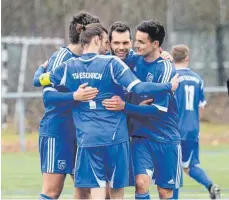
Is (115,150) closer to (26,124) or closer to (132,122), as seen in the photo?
(132,122)

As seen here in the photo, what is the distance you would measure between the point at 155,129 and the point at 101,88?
819mm

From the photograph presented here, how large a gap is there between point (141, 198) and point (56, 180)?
0.79 meters

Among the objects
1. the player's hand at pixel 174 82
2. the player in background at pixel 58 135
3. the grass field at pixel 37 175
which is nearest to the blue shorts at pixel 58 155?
the player in background at pixel 58 135

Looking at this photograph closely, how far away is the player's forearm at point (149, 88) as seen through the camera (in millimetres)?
8117

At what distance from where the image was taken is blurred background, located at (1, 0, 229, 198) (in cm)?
2148

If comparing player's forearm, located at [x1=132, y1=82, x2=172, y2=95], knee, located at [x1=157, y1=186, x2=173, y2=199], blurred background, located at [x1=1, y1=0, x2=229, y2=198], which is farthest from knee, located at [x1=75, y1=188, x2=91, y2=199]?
blurred background, located at [x1=1, y1=0, x2=229, y2=198]

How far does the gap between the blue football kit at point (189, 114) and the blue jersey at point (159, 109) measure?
3.15 meters

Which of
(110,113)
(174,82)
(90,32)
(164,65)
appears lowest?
(110,113)

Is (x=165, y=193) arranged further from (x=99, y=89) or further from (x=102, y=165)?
(x=99, y=89)

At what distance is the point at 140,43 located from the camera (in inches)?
344

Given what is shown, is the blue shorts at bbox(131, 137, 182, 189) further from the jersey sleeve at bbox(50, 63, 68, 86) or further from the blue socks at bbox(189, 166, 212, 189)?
the blue socks at bbox(189, 166, 212, 189)

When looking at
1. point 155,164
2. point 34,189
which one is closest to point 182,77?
point 34,189

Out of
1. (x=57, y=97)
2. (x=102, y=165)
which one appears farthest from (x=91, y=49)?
(x=102, y=165)

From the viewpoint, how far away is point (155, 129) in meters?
8.75
